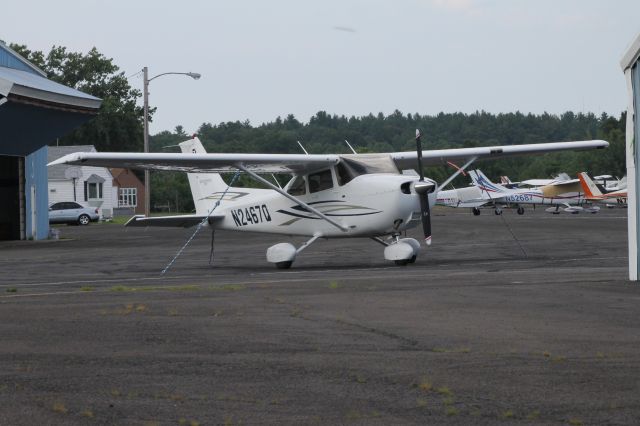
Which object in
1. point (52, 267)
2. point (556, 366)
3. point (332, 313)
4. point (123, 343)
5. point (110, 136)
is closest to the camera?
point (556, 366)

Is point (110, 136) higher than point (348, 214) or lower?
higher

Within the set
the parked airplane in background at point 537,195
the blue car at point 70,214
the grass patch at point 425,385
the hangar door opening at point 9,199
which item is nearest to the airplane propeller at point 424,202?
the grass patch at point 425,385

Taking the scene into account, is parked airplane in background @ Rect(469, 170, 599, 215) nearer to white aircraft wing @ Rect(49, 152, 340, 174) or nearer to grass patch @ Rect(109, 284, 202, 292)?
white aircraft wing @ Rect(49, 152, 340, 174)

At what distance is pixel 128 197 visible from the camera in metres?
98.6

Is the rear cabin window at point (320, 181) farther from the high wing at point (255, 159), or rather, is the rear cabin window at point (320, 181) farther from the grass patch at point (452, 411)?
the grass patch at point (452, 411)

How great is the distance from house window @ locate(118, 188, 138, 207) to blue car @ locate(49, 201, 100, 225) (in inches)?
1263

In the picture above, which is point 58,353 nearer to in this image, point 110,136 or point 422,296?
point 422,296

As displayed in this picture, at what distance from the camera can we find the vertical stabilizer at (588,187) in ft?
216

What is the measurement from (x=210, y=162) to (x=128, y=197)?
7833cm

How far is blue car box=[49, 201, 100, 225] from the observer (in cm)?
6334

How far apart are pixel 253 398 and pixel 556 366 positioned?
230cm

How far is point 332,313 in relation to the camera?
37.3ft

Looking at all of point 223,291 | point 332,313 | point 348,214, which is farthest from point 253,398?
point 348,214

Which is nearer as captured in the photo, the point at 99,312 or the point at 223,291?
the point at 99,312
